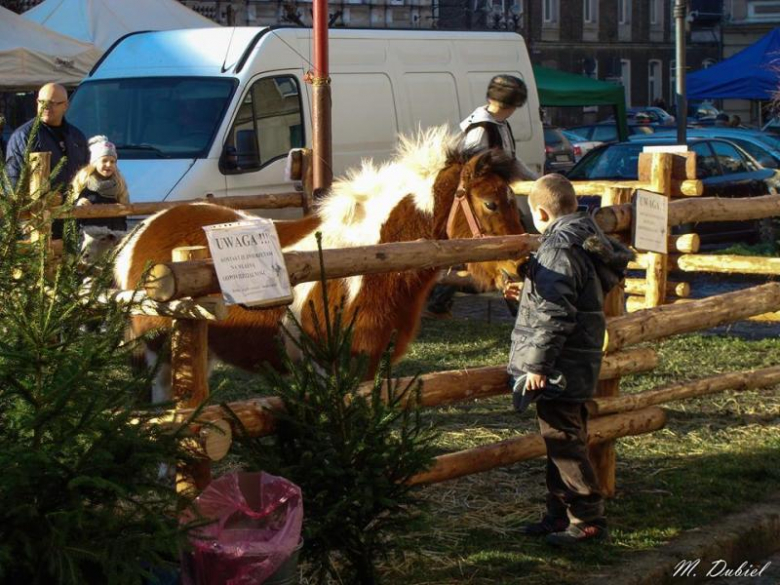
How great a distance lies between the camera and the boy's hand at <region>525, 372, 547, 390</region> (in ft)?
18.8

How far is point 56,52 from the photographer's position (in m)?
18.3

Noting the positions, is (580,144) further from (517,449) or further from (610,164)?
(517,449)

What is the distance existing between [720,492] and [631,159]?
12709 millimetres

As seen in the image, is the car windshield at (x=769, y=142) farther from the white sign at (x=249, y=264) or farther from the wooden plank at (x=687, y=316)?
the white sign at (x=249, y=264)

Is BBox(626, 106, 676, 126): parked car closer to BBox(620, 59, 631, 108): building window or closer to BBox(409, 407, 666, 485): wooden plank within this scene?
BBox(620, 59, 631, 108): building window

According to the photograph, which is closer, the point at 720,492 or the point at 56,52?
the point at 720,492

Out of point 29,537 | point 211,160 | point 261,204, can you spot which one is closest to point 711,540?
point 29,537

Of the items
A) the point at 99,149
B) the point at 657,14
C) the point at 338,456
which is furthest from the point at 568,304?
the point at 657,14

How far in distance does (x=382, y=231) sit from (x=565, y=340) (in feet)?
→ 5.01

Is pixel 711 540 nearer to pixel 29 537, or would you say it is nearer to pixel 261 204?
pixel 29 537

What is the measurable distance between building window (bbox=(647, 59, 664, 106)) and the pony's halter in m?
60.7

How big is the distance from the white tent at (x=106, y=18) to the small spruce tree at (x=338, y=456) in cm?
1531

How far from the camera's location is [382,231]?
693cm
